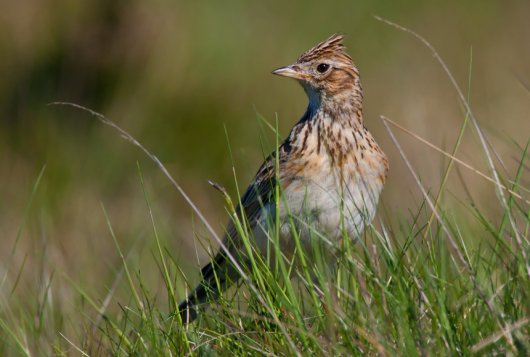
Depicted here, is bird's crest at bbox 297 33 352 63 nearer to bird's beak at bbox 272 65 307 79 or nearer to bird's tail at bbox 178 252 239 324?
bird's beak at bbox 272 65 307 79

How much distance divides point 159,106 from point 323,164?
509 cm

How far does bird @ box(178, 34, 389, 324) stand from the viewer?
220 inches

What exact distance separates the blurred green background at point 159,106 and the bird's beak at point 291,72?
3.08 m

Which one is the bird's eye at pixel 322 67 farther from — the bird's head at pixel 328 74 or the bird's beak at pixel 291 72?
the bird's beak at pixel 291 72

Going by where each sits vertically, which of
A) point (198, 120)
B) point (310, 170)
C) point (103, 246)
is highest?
Result: point (310, 170)

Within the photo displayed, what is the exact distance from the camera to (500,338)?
11.1 ft

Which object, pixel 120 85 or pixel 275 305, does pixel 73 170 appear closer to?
pixel 120 85

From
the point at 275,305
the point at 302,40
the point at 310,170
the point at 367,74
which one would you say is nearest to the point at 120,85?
the point at 302,40

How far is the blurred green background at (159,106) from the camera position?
33.0ft

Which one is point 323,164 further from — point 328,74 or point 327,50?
point 327,50

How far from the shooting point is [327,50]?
6.55 metres

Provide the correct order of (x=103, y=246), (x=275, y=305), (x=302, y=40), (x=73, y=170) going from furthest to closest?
(x=302, y=40)
(x=73, y=170)
(x=103, y=246)
(x=275, y=305)

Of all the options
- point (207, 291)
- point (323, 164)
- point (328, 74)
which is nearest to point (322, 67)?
point (328, 74)

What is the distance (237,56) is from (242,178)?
1.46 metres
